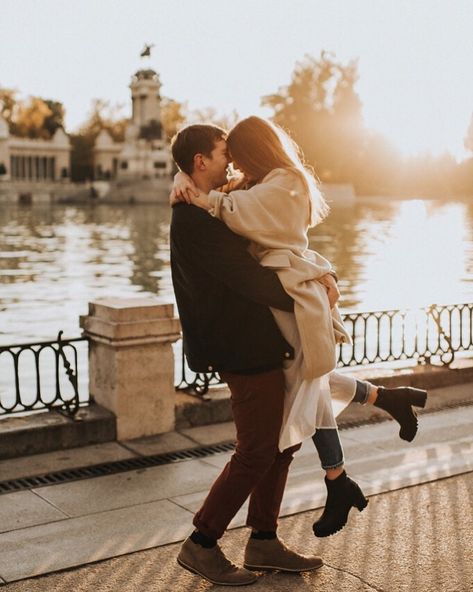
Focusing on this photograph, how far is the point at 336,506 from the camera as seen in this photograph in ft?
14.4

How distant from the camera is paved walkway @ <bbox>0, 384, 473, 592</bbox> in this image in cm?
442

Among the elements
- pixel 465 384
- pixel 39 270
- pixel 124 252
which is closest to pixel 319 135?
pixel 124 252

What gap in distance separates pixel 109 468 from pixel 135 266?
94.5ft

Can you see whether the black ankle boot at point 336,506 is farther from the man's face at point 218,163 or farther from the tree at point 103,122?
the tree at point 103,122

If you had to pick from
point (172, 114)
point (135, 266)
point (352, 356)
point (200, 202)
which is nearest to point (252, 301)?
point (200, 202)

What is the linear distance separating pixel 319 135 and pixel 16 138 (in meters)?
35.1

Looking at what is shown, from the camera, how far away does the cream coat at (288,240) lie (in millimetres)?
4141

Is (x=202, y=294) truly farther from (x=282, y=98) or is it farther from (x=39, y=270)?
(x=282, y=98)

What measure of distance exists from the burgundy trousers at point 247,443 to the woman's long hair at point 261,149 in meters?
0.85

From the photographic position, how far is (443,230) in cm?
6531

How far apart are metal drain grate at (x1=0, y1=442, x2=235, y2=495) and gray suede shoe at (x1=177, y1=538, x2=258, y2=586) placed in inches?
73.0

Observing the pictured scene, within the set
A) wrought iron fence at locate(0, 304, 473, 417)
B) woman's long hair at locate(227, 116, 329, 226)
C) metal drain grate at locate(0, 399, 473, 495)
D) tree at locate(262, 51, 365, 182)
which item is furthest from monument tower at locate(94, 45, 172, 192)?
woman's long hair at locate(227, 116, 329, 226)

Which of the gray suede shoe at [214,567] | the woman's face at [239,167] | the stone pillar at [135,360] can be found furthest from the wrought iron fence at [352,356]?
the woman's face at [239,167]

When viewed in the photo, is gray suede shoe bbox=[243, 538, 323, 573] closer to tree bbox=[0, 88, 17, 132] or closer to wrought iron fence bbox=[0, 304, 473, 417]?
wrought iron fence bbox=[0, 304, 473, 417]
